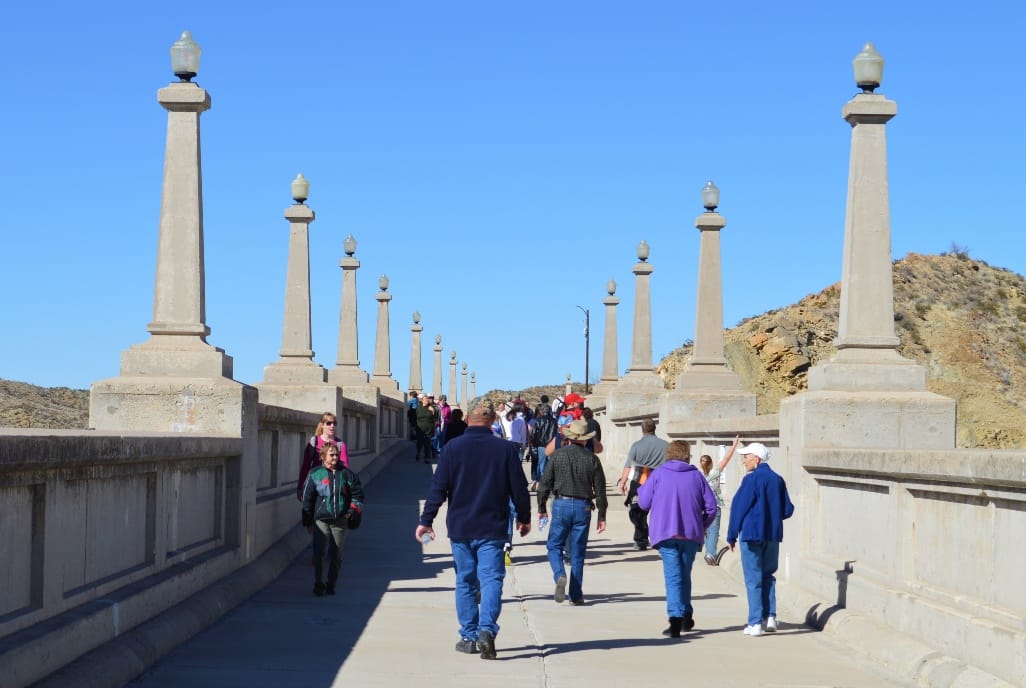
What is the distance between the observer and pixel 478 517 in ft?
33.3

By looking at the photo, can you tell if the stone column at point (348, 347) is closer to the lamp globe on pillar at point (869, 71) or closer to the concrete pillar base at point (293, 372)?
the concrete pillar base at point (293, 372)

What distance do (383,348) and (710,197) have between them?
20730 millimetres

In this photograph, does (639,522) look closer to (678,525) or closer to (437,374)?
(678,525)

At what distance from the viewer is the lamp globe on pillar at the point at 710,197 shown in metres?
22.2

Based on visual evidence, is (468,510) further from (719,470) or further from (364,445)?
(364,445)

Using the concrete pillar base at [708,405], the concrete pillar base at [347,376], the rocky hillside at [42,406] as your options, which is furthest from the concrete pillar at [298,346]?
the rocky hillside at [42,406]

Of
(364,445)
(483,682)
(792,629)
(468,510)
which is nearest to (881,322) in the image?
(792,629)

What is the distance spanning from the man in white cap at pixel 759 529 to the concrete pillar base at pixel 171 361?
4.85 meters

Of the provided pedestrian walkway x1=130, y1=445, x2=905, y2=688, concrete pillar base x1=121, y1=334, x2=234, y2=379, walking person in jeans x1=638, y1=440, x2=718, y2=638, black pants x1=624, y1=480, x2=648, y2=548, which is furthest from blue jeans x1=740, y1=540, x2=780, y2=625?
→ black pants x1=624, y1=480, x2=648, y2=548

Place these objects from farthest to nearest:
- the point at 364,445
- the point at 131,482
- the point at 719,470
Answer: the point at 364,445
the point at 719,470
the point at 131,482

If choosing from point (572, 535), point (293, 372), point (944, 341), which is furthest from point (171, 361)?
point (944, 341)

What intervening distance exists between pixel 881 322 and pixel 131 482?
23.6 ft

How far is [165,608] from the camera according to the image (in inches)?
403

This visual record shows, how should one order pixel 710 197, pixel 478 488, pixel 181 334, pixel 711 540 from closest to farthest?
1. pixel 478 488
2. pixel 181 334
3. pixel 711 540
4. pixel 710 197
